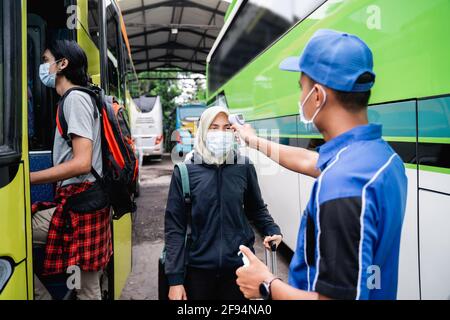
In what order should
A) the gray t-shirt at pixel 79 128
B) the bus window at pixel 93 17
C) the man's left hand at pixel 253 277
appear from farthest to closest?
the bus window at pixel 93 17, the gray t-shirt at pixel 79 128, the man's left hand at pixel 253 277

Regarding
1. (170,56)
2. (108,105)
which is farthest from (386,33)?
(170,56)

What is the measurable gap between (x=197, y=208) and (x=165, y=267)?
13.9 inches

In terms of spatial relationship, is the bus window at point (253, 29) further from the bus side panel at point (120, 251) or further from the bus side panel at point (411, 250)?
the bus side panel at point (120, 251)

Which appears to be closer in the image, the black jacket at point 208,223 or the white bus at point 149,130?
the black jacket at point 208,223

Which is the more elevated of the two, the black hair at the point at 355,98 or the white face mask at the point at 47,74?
the white face mask at the point at 47,74

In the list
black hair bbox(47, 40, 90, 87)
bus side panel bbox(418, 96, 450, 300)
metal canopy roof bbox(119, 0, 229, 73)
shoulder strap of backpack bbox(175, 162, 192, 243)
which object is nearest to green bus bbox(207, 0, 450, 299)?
bus side panel bbox(418, 96, 450, 300)

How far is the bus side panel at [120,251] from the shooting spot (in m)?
3.00

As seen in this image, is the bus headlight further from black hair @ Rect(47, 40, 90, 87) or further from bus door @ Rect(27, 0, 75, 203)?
bus door @ Rect(27, 0, 75, 203)

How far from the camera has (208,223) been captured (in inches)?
82.4

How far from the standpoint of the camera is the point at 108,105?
7.75 ft

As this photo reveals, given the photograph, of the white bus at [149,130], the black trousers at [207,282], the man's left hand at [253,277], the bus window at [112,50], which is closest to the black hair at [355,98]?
the man's left hand at [253,277]

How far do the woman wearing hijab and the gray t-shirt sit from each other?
53 cm

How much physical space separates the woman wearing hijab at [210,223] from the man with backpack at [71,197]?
1.74 feet

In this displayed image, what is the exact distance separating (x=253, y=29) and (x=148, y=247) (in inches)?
137
